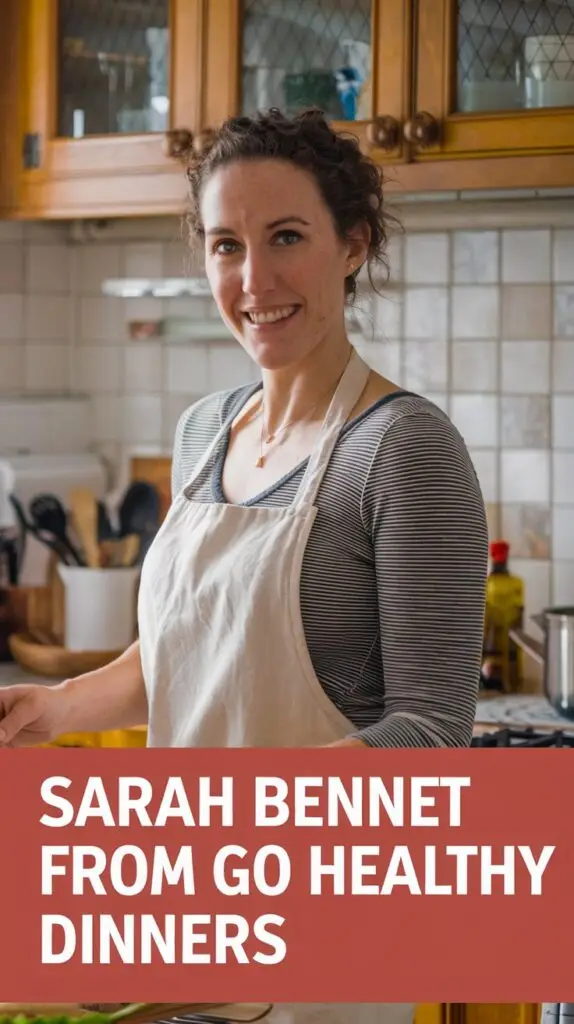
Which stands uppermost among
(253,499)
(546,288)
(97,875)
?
(546,288)

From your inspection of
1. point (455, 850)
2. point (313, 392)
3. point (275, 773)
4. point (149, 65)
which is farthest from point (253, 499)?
point (149, 65)

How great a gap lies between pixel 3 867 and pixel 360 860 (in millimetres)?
281

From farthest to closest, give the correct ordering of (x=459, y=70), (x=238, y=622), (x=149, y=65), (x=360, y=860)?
(x=149, y=65) → (x=459, y=70) → (x=238, y=622) → (x=360, y=860)

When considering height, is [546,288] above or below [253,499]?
above

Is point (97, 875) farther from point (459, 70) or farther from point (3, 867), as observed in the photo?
point (459, 70)

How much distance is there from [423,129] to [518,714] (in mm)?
904

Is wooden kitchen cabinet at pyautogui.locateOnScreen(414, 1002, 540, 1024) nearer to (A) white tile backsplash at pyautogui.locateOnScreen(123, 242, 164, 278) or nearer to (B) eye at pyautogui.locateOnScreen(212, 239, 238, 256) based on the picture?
(B) eye at pyautogui.locateOnScreen(212, 239, 238, 256)

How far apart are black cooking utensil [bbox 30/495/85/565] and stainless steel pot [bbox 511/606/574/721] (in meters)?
0.85

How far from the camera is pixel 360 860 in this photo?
1162mm

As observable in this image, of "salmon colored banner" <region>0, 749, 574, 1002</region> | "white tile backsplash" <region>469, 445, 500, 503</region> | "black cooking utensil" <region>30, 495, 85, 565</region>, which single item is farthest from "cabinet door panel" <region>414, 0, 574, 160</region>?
"salmon colored banner" <region>0, 749, 574, 1002</region>

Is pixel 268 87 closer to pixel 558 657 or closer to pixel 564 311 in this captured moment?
pixel 564 311


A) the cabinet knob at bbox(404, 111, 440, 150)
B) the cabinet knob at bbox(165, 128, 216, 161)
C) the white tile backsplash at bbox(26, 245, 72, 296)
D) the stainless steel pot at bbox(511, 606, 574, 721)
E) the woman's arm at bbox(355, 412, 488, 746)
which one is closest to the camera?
the woman's arm at bbox(355, 412, 488, 746)

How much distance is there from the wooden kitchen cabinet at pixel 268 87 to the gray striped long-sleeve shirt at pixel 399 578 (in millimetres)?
1051

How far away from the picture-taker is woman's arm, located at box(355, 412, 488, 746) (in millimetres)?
1228
